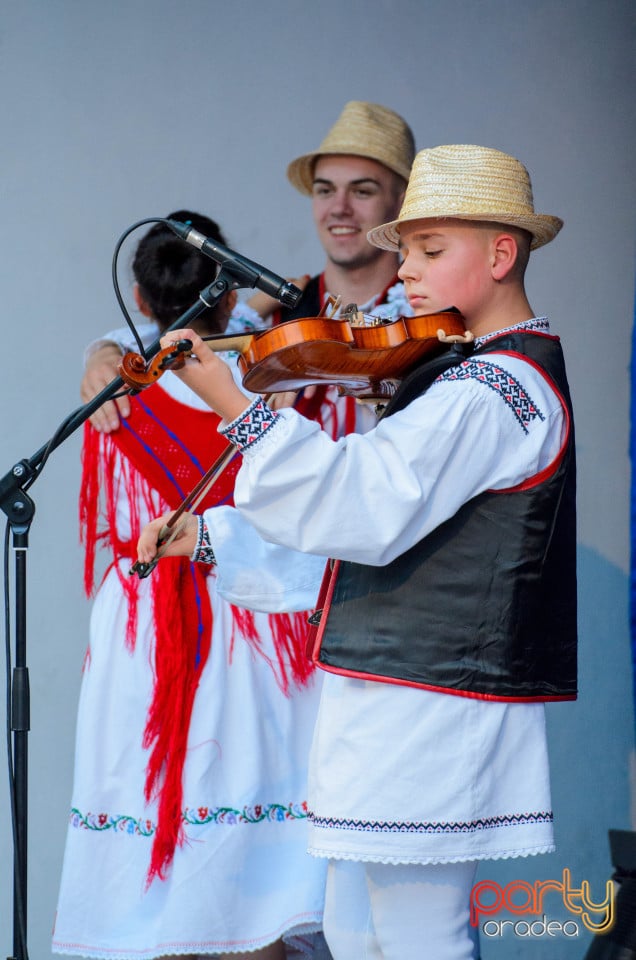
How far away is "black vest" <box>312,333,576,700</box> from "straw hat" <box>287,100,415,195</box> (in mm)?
1235

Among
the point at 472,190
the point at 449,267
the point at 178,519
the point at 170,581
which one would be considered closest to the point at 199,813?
the point at 170,581

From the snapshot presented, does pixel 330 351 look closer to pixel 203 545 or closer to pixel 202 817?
pixel 203 545

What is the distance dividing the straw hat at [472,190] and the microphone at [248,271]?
0.24 m

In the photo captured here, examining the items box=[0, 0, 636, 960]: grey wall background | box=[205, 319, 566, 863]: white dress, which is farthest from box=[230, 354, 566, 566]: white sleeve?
box=[0, 0, 636, 960]: grey wall background

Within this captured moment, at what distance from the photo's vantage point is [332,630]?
178 centimetres

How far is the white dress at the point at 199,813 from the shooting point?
96.3 inches

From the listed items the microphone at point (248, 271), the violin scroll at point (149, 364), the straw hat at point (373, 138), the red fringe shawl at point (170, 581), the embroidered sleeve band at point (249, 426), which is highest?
the straw hat at point (373, 138)

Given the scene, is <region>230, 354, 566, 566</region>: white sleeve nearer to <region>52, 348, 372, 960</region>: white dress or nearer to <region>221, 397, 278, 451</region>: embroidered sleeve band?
<region>221, 397, 278, 451</region>: embroidered sleeve band

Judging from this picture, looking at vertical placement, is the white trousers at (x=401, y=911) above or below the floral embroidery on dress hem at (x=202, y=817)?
above

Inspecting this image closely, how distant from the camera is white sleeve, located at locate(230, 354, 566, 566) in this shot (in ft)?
5.32

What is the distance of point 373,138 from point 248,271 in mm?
1194

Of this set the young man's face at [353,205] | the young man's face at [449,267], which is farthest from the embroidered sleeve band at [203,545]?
the young man's face at [353,205]

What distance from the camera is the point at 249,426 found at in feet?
5.39

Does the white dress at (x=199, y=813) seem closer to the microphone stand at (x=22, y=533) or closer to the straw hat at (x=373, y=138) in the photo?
the microphone stand at (x=22, y=533)
